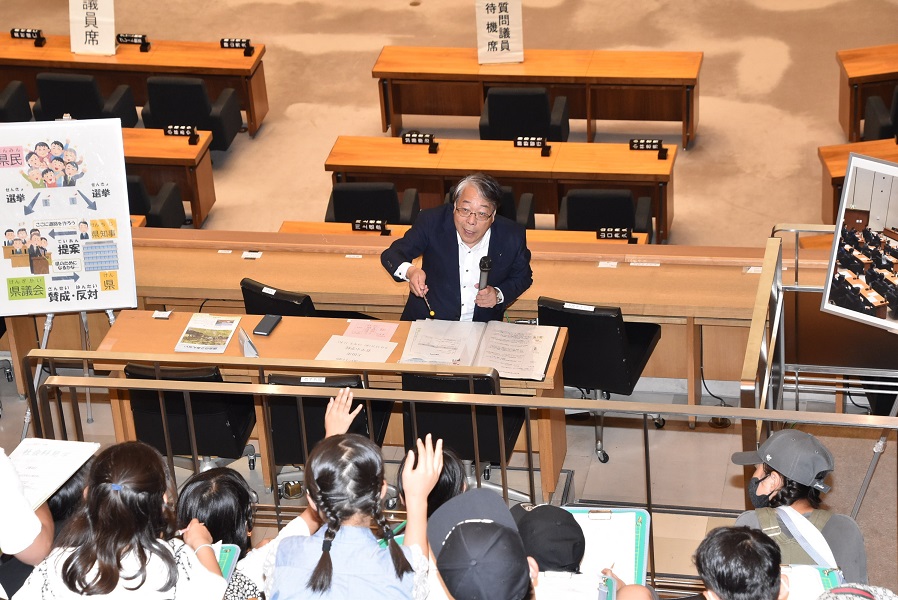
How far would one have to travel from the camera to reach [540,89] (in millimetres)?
9047

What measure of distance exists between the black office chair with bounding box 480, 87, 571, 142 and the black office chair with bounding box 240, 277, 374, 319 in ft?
11.0

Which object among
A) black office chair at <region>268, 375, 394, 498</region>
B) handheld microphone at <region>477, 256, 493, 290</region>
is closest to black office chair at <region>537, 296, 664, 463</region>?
handheld microphone at <region>477, 256, 493, 290</region>

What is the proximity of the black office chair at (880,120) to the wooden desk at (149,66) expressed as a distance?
455 centimetres

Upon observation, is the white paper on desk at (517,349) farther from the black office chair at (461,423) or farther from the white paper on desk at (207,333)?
the white paper on desk at (207,333)

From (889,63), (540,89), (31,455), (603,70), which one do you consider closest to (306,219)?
(540,89)

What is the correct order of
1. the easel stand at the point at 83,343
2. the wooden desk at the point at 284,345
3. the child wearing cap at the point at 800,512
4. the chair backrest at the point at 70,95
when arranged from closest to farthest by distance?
the child wearing cap at the point at 800,512 < the wooden desk at the point at 284,345 < the easel stand at the point at 83,343 < the chair backrest at the point at 70,95

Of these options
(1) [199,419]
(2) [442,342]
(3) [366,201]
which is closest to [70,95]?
(3) [366,201]

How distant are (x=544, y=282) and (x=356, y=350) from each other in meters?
1.26

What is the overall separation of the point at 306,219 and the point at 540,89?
6.21ft

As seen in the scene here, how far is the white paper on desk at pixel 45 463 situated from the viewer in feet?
12.0

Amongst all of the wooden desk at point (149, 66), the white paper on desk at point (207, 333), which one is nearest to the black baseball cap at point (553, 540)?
the white paper on desk at point (207, 333)

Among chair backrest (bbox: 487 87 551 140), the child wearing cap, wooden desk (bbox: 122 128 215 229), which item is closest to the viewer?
the child wearing cap

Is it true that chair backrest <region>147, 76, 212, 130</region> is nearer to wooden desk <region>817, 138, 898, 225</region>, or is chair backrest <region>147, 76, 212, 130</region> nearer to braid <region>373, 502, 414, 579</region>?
wooden desk <region>817, 138, 898, 225</region>

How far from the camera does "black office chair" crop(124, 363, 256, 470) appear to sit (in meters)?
5.50
